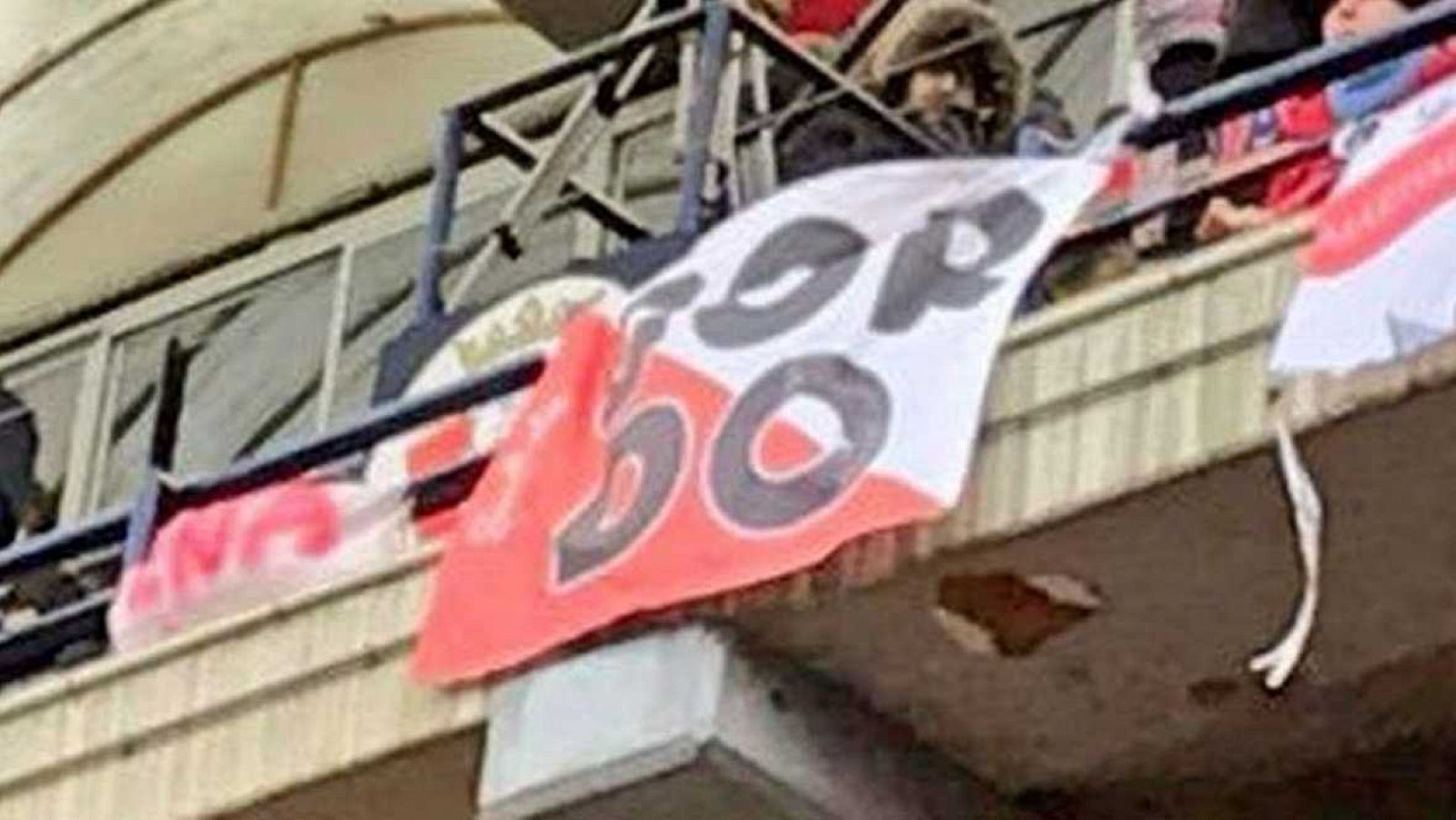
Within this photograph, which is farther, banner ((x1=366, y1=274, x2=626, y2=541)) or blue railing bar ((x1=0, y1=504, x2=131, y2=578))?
blue railing bar ((x1=0, y1=504, x2=131, y2=578))

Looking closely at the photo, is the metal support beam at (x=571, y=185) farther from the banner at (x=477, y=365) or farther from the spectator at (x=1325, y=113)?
the spectator at (x=1325, y=113)

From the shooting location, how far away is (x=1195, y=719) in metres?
13.4

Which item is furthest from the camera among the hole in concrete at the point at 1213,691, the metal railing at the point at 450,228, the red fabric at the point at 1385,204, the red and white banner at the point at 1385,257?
the metal railing at the point at 450,228

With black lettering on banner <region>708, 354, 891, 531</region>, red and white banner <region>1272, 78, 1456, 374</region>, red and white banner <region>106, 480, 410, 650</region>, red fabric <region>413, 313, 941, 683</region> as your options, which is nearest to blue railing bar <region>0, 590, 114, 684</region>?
red and white banner <region>106, 480, 410, 650</region>

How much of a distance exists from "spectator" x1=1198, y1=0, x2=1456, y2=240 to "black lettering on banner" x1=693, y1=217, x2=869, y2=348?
2.19 ft

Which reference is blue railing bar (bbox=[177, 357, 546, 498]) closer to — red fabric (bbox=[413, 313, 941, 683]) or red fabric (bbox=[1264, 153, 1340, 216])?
A: red fabric (bbox=[413, 313, 941, 683])

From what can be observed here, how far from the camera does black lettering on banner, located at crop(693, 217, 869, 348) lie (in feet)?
43.8

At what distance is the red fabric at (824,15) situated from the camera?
15305 millimetres

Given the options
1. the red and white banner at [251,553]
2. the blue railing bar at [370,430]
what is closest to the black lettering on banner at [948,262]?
the blue railing bar at [370,430]

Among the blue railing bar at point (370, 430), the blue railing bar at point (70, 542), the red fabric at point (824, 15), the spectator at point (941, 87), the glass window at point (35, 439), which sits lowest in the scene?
the blue railing bar at point (370, 430)

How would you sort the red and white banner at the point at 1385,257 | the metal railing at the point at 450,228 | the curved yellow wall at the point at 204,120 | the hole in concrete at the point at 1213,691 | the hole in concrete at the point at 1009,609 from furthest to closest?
the curved yellow wall at the point at 204,120 → the metal railing at the point at 450,228 → the hole in concrete at the point at 1213,691 → the hole in concrete at the point at 1009,609 → the red and white banner at the point at 1385,257

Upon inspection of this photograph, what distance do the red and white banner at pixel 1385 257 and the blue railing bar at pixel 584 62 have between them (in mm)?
2296

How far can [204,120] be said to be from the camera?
20.8 metres

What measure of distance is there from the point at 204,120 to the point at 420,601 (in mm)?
7099
